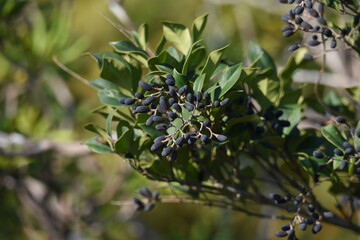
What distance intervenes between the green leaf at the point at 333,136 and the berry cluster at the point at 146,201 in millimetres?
439

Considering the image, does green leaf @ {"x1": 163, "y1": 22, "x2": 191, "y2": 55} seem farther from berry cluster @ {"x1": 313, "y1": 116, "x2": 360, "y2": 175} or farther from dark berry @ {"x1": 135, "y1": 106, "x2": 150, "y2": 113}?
berry cluster @ {"x1": 313, "y1": 116, "x2": 360, "y2": 175}

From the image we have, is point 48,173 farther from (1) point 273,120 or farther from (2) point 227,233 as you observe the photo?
(1) point 273,120

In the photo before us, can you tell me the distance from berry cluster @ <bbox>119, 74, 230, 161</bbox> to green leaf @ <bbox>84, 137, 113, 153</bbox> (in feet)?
0.60

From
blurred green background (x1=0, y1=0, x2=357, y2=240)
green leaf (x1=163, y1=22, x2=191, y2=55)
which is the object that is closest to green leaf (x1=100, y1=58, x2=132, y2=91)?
green leaf (x1=163, y1=22, x2=191, y2=55)

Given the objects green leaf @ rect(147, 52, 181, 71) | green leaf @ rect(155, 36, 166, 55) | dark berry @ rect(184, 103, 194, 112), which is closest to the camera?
dark berry @ rect(184, 103, 194, 112)

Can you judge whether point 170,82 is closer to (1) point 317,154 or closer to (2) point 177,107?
(2) point 177,107

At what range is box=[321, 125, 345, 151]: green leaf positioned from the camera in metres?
1.05

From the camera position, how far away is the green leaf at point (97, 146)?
3.79 feet

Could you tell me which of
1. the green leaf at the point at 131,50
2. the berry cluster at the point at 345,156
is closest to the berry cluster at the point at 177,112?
the green leaf at the point at 131,50

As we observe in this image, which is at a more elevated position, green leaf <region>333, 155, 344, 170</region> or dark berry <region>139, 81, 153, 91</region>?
dark berry <region>139, 81, 153, 91</region>

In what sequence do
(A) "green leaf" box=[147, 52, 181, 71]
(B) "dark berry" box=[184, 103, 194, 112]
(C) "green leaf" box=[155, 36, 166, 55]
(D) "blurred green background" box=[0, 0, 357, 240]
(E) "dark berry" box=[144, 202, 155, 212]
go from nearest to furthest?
(B) "dark berry" box=[184, 103, 194, 112], (A) "green leaf" box=[147, 52, 181, 71], (C) "green leaf" box=[155, 36, 166, 55], (E) "dark berry" box=[144, 202, 155, 212], (D) "blurred green background" box=[0, 0, 357, 240]

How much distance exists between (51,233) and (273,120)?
174cm

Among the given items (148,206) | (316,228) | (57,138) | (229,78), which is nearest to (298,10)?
(229,78)

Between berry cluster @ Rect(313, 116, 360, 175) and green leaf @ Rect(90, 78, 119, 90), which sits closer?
berry cluster @ Rect(313, 116, 360, 175)
